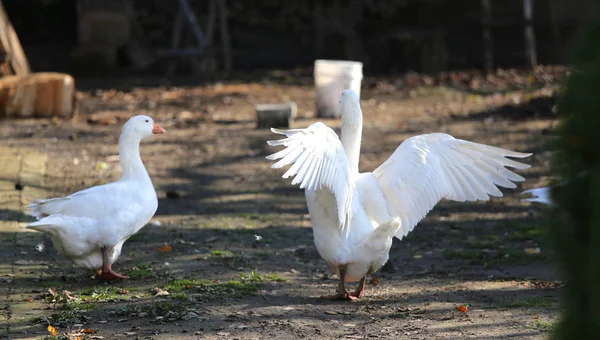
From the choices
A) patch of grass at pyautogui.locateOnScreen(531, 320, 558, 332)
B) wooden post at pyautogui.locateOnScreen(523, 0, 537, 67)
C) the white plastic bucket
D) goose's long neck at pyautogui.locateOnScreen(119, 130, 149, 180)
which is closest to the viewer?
patch of grass at pyautogui.locateOnScreen(531, 320, 558, 332)

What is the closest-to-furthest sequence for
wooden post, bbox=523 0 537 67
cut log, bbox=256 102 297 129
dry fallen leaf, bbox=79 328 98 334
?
dry fallen leaf, bbox=79 328 98 334
cut log, bbox=256 102 297 129
wooden post, bbox=523 0 537 67

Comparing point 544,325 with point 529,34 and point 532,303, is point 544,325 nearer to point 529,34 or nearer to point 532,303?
point 532,303

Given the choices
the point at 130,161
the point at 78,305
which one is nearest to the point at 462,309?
the point at 78,305

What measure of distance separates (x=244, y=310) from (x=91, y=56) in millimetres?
11446

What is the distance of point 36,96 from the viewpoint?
11.7 metres

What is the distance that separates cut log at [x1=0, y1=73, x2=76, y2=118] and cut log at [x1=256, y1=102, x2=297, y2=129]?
2832 mm

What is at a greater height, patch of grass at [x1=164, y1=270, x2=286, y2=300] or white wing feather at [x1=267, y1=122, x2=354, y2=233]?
white wing feather at [x1=267, y1=122, x2=354, y2=233]

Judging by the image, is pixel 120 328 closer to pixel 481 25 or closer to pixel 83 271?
pixel 83 271

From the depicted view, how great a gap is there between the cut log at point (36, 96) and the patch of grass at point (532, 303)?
807 centimetres

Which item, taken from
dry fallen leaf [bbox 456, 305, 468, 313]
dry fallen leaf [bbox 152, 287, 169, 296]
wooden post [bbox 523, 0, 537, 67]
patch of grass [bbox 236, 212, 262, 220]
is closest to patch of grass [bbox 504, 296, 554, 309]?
dry fallen leaf [bbox 456, 305, 468, 313]

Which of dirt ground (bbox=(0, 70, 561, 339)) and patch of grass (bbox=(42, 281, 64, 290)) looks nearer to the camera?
dirt ground (bbox=(0, 70, 561, 339))

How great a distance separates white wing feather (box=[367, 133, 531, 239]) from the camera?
18.8 ft

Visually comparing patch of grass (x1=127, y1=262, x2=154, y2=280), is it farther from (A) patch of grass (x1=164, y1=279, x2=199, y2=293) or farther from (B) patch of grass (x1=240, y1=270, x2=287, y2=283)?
(B) patch of grass (x1=240, y1=270, x2=287, y2=283)

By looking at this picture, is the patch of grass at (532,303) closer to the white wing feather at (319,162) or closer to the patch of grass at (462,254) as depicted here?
the patch of grass at (462,254)
